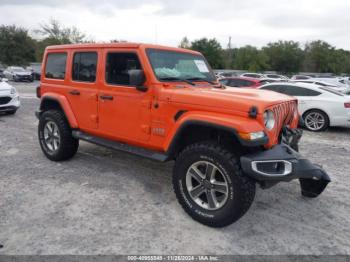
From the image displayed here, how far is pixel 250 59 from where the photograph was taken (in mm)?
57281

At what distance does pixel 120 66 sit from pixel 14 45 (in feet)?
150

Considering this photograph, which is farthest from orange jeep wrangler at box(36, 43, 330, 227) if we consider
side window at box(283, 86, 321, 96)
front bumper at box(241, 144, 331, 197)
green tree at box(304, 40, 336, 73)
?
green tree at box(304, 40, 336, 73)

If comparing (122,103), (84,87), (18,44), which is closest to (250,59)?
(18,44)

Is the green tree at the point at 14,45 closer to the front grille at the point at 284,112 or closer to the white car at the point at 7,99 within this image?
the white car at the point at 7,99

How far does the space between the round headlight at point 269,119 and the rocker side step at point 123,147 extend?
1.24m

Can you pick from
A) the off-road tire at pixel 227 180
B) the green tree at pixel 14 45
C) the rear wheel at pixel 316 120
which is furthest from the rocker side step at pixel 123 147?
the green tree at pixel 14 45

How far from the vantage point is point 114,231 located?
10.3 ft

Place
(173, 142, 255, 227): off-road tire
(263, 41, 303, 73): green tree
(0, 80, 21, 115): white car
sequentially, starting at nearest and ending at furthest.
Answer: (173, 142, 255, 227): off-road tire, (0, 80, 21, 115): white car, (263, 41, 303, 73): green tree

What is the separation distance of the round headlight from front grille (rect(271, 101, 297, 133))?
6cm

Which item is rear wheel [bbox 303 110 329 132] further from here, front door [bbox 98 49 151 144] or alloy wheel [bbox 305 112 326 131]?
front door [bbox 98 49 151 144]

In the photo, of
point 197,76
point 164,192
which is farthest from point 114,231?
point 197,76

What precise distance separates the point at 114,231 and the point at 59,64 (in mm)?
3174

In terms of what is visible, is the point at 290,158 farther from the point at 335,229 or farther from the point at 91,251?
the point at 91,251

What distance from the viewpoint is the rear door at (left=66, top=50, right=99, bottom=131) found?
441 cm
